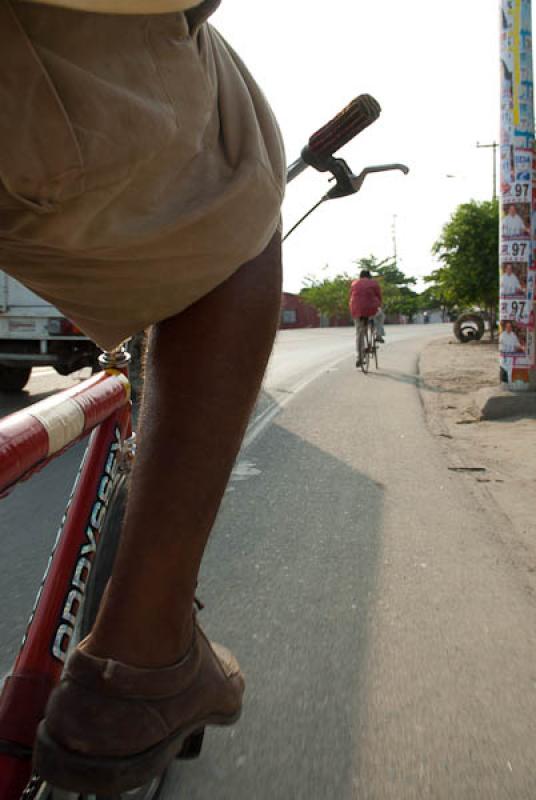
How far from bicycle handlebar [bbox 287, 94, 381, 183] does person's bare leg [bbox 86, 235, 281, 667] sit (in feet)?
1.42

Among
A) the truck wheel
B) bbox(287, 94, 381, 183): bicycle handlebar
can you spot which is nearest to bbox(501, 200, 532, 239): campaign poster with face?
the truck wheel

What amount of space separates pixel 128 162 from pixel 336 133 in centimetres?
65

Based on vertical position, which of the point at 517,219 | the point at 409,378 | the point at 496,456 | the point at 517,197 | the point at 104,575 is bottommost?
the point at 409,378

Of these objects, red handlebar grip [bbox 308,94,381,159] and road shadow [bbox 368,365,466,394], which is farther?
road shadow [bbox 368,365,466,394]

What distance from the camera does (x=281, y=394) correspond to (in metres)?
9.66

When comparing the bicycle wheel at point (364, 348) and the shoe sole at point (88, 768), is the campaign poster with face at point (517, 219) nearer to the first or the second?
the bicycle wheel at point (364, 348)

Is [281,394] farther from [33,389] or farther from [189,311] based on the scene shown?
[189,311]

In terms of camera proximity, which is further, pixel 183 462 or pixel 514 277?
pixel 514 277

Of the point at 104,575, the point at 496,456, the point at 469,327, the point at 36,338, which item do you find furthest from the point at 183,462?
the point at 469,327

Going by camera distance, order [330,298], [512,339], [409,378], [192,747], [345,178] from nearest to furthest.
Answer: [192,747], [345,178], [512,339], [409,378], [330,298]

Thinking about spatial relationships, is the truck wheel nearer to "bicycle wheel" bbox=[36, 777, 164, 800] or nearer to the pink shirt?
the pink shirt

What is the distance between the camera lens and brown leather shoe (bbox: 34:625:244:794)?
35.8 inches

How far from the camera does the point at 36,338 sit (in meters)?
7.82

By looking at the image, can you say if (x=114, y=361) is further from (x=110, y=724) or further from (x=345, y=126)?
(x=110, y=724)
